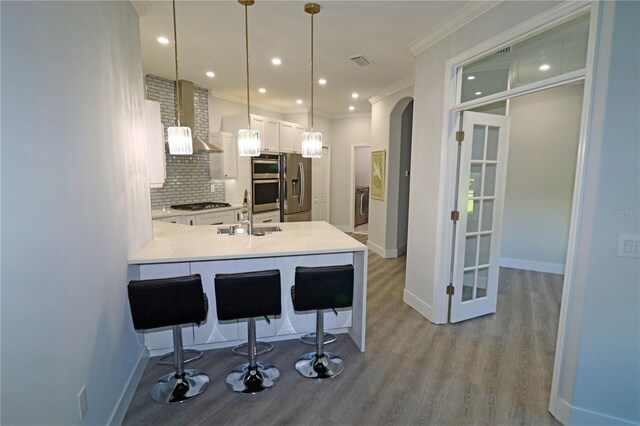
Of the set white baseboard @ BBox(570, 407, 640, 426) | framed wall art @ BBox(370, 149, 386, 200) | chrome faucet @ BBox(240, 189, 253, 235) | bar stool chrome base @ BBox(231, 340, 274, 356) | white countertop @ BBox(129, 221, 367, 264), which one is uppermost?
framed wall art @ BBox(370, 149, 386, 200)

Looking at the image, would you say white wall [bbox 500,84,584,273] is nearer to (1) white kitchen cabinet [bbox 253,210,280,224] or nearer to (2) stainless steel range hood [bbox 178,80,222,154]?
(1) white kitchen cabinet [bbox 253,210,280,224]

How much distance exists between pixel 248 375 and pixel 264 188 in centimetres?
401

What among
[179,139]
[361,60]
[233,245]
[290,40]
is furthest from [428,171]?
[179,139]

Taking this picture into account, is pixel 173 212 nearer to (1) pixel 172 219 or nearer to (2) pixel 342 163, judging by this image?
(1) pixel 172 219

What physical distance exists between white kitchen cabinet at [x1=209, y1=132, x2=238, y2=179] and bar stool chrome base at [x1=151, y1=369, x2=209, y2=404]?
3729 mm

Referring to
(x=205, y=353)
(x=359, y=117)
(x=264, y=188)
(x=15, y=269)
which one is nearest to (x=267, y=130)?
(x=264, y=188)

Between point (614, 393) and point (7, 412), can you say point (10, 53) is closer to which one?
point (7, 412)

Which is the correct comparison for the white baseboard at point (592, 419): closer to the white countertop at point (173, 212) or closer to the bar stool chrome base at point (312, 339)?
the bar stool chrome base at point (312, 339)

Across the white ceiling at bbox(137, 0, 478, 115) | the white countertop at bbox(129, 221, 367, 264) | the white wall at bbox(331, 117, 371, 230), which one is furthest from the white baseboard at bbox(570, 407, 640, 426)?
the white wall at bbox(331, 117, 371, 230)

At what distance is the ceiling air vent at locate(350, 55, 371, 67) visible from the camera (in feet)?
12.9

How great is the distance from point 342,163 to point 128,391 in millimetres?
6525

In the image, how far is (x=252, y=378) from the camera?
2.41 meters

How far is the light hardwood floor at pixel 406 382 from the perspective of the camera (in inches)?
82.6

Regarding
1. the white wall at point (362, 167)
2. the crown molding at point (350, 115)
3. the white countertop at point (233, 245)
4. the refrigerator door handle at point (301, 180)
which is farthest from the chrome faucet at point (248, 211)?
the white wall at point (362, 167)
